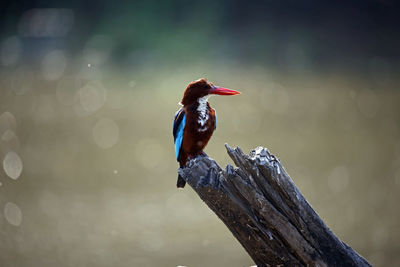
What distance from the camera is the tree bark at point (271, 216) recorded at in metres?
→ 1.55

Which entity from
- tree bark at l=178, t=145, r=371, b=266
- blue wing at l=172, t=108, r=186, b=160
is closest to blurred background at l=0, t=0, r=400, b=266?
blue wing at l=172, t=108, r=186, b=160

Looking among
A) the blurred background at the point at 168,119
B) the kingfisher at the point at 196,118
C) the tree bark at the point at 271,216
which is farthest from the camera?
the blurred background at the point at 168,119

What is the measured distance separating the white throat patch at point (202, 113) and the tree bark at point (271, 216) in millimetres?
579

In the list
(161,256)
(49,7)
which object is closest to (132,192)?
(161,256)

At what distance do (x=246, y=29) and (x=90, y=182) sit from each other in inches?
165

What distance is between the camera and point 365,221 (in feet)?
13.5

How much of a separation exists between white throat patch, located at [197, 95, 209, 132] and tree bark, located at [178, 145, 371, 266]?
1.90 feet

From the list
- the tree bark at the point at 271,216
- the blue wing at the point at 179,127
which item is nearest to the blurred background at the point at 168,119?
the blue wing at the point at 179,127

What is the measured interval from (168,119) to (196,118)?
3710 mm

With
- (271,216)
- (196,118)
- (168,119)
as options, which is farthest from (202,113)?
(168,119)

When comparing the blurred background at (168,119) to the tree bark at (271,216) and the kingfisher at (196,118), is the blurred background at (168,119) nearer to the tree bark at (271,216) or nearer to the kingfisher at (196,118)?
the kingfisher at (196,118)

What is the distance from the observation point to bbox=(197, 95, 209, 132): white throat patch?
217cm

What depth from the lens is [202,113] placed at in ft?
7.18

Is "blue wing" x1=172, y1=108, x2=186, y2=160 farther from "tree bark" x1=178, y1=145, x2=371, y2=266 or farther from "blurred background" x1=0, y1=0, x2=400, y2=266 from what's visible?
"blurred background" x1=0, y1=0, x2=400, y2=266
